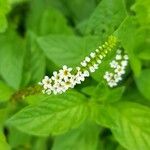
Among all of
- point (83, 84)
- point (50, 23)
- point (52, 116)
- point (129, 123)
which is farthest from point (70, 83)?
point (50, 23)

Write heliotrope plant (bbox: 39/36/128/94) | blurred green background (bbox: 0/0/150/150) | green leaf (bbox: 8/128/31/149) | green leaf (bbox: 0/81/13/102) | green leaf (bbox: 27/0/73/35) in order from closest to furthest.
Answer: heliotrope plant (bbox: 39/36/128/94), blurred green background (bbox: 0/0/150/150), green leaf (bbox: 0/81/13/102), green leaf (bbox: 8/128/31/149), green leaf (bbox: 27/0/73/35)

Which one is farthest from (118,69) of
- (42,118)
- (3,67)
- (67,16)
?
(67,16)

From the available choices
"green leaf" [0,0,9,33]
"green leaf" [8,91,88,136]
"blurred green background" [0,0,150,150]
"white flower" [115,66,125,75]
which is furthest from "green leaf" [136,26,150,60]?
"green leaf" [0,0,9,33]

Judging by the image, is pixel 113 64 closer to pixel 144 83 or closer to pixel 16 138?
pixel 144 83

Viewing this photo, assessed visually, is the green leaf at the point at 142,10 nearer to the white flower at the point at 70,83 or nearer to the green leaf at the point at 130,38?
the green leaf at the point at 130,38

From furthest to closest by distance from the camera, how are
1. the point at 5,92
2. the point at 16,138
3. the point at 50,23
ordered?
the point at 50,23 → the point at 16,138 → the point at 5,92

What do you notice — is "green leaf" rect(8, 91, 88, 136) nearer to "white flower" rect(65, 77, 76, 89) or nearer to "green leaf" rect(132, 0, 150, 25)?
"white flower" rect(65, 77, 76, 89)

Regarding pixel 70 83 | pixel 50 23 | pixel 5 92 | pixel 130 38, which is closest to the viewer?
pixel 70 83
